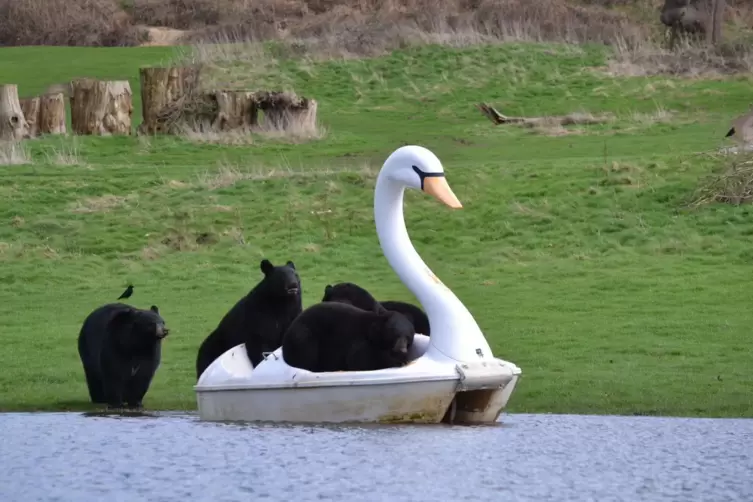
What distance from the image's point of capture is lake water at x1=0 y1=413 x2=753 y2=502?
443 inches

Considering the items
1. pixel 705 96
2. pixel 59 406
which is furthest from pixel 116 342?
pixel 705 96

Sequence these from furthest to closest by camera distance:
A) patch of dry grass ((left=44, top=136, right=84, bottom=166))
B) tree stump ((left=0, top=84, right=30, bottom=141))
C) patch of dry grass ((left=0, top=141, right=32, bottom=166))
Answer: tree stump ((left=0, top=84, right=30, bottom=141)) < patch of dry grass ((left=44, top=136, right=84, bottom=166)) < patch of dry grass ((left=0, top=141, right=32, bottom=166))

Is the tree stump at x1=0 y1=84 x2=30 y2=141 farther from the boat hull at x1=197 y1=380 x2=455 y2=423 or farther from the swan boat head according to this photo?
the boat hull at x1=197 y1=380 x2=455 y2=423

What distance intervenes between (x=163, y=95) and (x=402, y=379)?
86.7ft

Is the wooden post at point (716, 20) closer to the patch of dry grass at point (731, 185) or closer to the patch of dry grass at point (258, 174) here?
the patch of dry grass at point (258, 174)

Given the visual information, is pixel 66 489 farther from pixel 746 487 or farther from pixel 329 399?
pixel 746 487

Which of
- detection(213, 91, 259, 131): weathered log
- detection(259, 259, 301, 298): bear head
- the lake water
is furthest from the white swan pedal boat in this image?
detection(213, 91, 259, 131): weathered log

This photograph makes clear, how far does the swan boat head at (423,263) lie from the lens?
1315 centimetres

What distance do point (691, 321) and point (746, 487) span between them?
7.90 meters

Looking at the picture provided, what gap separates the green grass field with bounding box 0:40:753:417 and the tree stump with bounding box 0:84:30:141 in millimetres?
966

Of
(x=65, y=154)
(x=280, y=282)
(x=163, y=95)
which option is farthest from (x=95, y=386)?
(x=163, y=95)

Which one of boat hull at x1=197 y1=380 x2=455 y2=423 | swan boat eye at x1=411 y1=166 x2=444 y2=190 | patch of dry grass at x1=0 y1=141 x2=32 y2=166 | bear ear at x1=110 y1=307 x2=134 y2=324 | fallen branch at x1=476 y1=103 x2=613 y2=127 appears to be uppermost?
swan boat eye at x1=411 y1=166 x2=444 y2=190

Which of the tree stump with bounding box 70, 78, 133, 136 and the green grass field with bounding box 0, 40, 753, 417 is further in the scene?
the tree stump with bounding box 70, 78, 133, 136

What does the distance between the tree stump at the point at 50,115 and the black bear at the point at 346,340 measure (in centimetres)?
2433
